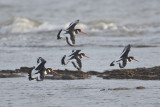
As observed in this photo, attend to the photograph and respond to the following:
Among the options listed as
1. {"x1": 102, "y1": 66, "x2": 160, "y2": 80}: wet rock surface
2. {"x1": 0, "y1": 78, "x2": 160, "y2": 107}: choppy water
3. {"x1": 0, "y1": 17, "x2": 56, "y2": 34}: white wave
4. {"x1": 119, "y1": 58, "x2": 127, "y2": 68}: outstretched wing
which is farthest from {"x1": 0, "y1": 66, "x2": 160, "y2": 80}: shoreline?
{"x1": 0, "y1": 17, "x2": 56, "y2": 34}: white wave

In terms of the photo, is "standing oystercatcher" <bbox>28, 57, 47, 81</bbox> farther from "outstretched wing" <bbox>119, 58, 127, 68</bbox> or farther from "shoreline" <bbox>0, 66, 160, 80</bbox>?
"outstretched wing" <bbox>119, 58, 127, 68</bbox>

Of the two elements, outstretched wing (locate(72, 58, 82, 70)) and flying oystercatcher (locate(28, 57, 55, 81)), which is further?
outstretched wing (locate(72, 58, 82, 70))

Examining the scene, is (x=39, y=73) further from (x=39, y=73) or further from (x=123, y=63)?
(x=123, y=63)

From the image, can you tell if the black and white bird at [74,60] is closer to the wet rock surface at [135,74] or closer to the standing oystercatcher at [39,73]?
the wet rock surface at [135,74]

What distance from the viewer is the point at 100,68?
12156 millimetres

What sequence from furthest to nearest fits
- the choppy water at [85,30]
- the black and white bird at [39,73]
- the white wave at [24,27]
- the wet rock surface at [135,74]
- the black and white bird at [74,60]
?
1. the white wave at [24,27]
2. the choppy water at [85,30]
3. the black and white bird at [74,60]
4. the wet rock surface at [135,74]
5. the black and white bird at [39,73]

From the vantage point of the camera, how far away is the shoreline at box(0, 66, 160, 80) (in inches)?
424

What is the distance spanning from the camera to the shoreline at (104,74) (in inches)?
424

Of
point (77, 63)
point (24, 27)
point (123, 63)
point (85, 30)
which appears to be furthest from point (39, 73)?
point (24, 27)

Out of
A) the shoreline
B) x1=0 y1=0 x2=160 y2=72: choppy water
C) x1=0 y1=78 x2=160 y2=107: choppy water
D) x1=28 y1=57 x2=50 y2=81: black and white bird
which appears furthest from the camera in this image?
x1=0 y1=0 x2=160 y2=72: choppy water

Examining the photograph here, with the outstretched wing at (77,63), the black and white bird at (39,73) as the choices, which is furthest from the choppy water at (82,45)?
the outstretched wing at (77,63)

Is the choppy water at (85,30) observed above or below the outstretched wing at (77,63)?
above

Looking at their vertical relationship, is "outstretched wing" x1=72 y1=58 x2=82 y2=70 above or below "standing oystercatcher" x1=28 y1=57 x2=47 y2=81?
above

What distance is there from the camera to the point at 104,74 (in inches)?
446
